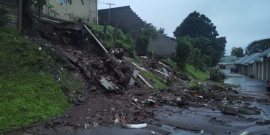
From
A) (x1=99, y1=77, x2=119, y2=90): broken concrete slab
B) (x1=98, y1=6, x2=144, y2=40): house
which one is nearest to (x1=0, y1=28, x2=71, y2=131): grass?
(x1=99, y1=77, x2=119, y2=90): broken concrete slab

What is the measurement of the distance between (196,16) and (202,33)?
16.6 feet

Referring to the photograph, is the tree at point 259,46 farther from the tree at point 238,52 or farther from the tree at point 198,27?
the tree at point 238,52

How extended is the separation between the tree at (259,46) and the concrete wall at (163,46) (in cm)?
4265

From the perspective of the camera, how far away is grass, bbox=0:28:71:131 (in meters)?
5.21

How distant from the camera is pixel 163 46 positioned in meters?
26.6

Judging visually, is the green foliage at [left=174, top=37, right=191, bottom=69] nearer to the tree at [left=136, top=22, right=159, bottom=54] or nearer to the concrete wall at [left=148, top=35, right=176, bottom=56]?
the concrete wall at [left=148, top=35, right=176, bottom=56]

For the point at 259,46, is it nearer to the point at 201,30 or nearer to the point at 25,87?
the point at 201,30

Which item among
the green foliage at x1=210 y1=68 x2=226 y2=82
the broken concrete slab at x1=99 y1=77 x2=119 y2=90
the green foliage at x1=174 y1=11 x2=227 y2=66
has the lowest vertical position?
the green foliage at x1=210 y1=68 x2=226 y2=82

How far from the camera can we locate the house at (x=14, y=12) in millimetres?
9041

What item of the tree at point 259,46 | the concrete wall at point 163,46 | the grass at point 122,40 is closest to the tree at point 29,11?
the grass at point 122,40

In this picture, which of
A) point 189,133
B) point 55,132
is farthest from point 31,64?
point 189,133

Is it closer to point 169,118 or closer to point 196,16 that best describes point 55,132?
point 169,118

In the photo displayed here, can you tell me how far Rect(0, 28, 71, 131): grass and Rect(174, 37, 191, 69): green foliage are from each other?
57.1 ft

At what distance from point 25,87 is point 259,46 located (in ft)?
237
